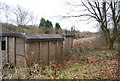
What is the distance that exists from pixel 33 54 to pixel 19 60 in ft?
3.00

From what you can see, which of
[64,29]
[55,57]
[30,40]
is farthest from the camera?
[64,29]

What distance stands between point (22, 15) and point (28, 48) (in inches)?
748

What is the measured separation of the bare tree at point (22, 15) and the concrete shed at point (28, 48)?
15441 millimetres

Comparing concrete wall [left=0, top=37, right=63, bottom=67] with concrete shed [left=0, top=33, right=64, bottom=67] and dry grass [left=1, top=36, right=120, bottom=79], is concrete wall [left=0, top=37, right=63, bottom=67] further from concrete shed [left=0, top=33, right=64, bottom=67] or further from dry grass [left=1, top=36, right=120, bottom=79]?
dry grass [left=1, top=36, right=120, bottom=79]

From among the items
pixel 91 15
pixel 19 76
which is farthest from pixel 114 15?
pixel 19 76

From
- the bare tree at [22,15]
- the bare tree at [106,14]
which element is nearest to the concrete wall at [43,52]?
the bare tree at [106,14]

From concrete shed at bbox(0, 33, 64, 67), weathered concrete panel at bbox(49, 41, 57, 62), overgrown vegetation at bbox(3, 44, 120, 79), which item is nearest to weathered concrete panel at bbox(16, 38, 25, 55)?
concrete shed at bbox(0, 33, 64, 67)

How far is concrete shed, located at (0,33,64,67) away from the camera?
18.2 ft

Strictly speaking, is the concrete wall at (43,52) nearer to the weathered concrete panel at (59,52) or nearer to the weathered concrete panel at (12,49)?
the weathered concrete panel at (59,52)

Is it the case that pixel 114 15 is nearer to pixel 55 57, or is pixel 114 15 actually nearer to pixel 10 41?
pixel 55 57

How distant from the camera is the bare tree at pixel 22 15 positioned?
21309mm

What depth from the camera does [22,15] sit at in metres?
22.5

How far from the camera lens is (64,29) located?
20.0m

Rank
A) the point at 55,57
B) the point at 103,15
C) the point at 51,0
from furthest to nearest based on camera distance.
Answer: the point at 103,15 < the point at 51,0 < the point at 55,57
